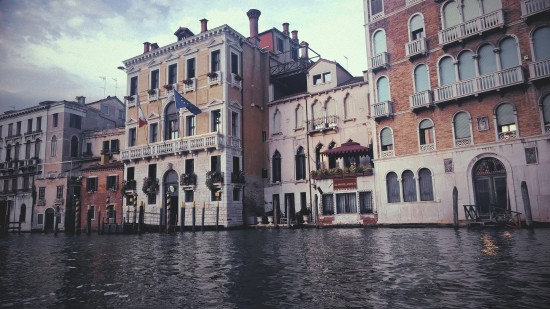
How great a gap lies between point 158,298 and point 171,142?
25735 mm

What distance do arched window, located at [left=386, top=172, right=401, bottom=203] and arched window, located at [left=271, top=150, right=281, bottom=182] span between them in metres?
9.48

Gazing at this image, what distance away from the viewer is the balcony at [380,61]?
920 inches

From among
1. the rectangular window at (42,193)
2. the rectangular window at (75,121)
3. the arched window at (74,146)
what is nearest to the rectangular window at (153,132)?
the arched window at (74,146)

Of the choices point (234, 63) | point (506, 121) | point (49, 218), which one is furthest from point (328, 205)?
point (49, 218)

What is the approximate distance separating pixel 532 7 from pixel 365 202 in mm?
13448

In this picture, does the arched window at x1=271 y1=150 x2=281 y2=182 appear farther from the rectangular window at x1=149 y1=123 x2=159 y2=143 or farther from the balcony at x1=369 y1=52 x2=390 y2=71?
the rectangular window at x1=149 y1=123 x2=159 y2=143

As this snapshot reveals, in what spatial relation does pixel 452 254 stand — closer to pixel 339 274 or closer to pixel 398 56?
pixel 339 274

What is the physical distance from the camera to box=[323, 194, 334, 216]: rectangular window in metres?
25.5

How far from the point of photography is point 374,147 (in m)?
23.7

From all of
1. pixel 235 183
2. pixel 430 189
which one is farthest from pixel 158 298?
pixel 235 183

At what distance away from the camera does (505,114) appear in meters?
19.1

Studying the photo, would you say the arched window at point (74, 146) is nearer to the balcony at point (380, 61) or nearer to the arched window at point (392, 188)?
Answer: the balcony at point (380, 61)

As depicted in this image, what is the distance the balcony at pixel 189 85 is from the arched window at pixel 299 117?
8335 mm

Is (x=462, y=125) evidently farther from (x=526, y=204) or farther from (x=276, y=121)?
(x=276, y=121)
